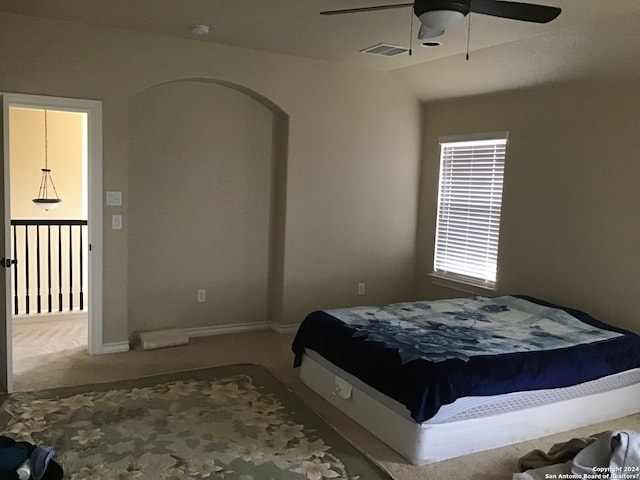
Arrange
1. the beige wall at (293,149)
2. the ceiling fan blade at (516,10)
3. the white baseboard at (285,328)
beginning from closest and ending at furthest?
the ceiling fan blade at (516,10) < the beige wall at (293,149) < the white baseboard at (285,328)

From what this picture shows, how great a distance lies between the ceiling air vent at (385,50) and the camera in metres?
4.70

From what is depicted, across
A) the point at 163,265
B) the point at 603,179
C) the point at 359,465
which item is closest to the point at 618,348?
the point at 603,179

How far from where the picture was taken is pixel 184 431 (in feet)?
11.0

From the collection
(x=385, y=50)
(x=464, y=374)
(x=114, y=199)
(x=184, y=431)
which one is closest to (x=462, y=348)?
(x=464, y=374)

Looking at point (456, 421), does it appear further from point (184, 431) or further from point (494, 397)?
point (184, 431)

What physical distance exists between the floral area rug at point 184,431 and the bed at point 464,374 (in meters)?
0.30

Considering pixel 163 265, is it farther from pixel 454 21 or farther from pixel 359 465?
pixel 454 21

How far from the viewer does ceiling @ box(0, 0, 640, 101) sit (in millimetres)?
3732

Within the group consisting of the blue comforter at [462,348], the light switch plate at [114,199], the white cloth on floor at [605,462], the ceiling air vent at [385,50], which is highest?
the ceiling air vent at [385,50]

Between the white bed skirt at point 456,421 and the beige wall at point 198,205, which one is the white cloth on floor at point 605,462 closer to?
the white bed skirt at point 456,421

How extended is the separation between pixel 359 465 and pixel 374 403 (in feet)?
1.48

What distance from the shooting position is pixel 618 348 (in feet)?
12.2

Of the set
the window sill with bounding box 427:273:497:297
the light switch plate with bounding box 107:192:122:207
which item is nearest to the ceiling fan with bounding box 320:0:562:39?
the light switch plate with bounding box 107:192:122:207

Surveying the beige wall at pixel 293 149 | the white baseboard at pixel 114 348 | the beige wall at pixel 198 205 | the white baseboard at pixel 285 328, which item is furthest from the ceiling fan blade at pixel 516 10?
the white baseboard at pixel 114 348
